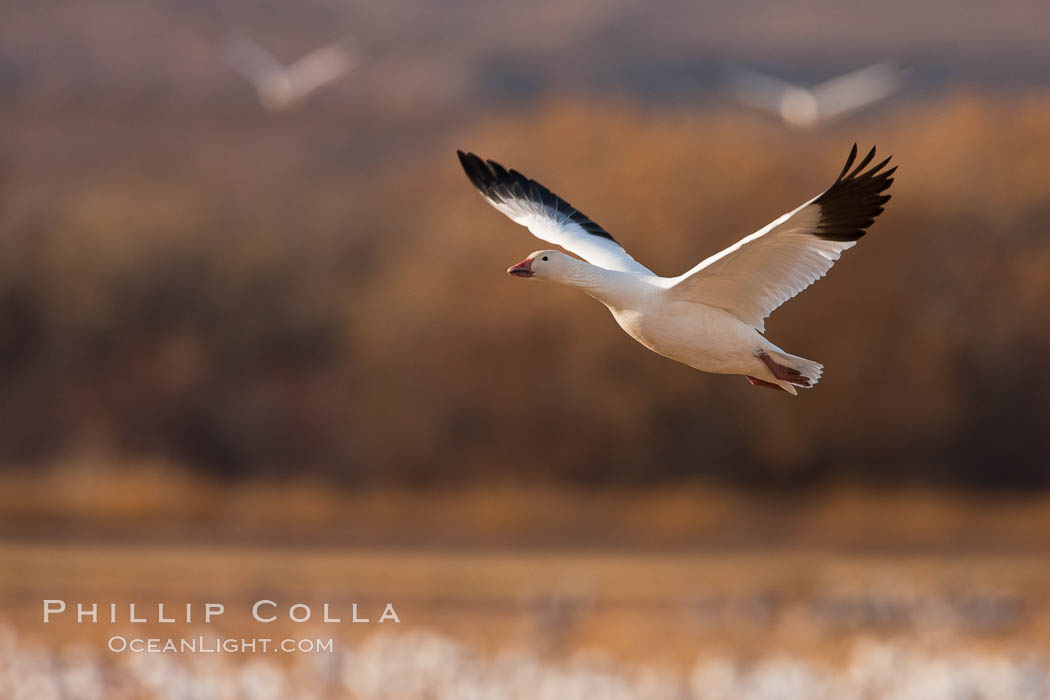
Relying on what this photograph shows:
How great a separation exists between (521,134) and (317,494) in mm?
7324

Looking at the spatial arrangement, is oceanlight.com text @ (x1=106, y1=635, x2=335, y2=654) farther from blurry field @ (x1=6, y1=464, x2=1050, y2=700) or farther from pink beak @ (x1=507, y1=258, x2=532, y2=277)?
pink beak @ (x1=507, y1=258, x2=532, y2=277)

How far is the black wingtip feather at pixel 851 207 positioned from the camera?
19.9 feet

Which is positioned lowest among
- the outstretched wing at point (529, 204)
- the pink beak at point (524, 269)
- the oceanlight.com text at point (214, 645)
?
the pink beak at point (524, 269)

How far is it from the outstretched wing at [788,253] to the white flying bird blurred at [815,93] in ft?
47.2

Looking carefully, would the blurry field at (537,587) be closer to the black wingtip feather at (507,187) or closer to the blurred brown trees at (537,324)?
the blurred brown trees at (537,324)

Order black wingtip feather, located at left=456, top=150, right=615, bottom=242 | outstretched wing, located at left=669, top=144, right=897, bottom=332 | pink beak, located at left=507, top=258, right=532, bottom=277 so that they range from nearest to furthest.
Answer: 1. outstretched wing, located at left=669, top=144, right=897, bottom=332
2. pink beak, located at left=507, top=258, right=532, bottom=277
3. black wingtip feather, located at left=456, top=150, right=615, bottom=242

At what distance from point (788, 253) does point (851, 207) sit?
31cm

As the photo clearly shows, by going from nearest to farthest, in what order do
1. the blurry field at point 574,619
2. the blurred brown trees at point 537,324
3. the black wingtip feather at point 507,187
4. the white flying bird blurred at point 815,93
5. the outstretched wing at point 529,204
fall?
1. the outstretched wing at point 529,204
2. the black wingtip feather at point 507,187
3. the blurry field at point 574,619
4. the white flying bird blurred at point 815,93
5. the blurred brown trees at point 537,324

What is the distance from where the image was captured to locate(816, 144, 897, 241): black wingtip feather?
6051 mm

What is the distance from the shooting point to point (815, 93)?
25062 mm

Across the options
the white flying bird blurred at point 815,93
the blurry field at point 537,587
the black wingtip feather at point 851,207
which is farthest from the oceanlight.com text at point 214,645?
the black wingtip feather at point 851,207

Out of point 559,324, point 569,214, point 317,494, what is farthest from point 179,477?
point 569,214

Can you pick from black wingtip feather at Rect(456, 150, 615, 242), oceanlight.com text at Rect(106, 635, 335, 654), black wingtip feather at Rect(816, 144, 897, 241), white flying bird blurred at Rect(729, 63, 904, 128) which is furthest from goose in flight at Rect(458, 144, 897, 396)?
white flying bird blurred at Rect(729, 63, 904, 128)

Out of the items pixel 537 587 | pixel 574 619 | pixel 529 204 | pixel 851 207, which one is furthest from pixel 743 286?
pixel 537 587
